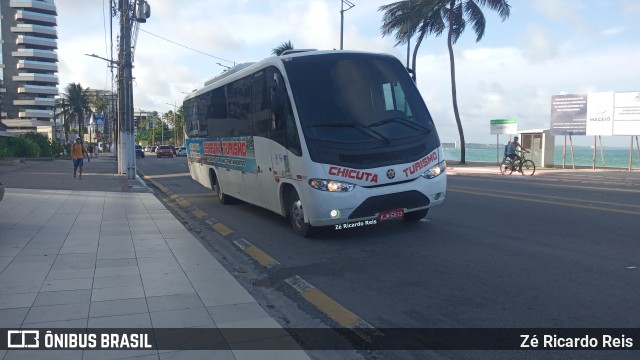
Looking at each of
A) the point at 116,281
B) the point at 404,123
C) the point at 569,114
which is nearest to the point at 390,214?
the point at 404,123

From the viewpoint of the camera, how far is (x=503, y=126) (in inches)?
1416

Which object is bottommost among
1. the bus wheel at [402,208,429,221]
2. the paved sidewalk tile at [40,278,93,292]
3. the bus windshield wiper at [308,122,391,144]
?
the paved sidewalk tile at [40,278,93,292]

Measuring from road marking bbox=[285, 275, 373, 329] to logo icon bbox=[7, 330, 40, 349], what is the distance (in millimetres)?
2483

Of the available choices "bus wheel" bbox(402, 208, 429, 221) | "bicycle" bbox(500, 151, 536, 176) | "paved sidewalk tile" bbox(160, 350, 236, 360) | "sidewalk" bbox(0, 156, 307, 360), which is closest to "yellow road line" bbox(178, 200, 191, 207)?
"sidewalk" bbox(0, 156, 307, 360)

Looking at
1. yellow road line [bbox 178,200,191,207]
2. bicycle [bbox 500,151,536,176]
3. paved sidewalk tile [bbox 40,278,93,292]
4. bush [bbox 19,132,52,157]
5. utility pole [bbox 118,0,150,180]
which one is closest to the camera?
paved sidewalk tile [bbox 40,278,93,292]

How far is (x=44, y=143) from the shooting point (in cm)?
4788

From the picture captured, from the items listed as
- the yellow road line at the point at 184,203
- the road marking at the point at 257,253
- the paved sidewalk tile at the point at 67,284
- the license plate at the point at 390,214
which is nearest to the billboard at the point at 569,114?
the yellow road line at the point at 184,203

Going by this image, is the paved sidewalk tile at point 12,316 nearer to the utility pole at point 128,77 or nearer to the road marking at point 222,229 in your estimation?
the road marking at point 222,229

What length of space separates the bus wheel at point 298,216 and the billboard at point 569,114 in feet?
90.6

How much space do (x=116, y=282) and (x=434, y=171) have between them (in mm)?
4922

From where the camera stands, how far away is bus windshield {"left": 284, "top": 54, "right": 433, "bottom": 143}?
7.76 metres

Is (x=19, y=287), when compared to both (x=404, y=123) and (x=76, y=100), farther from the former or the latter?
(x=76, y=100)

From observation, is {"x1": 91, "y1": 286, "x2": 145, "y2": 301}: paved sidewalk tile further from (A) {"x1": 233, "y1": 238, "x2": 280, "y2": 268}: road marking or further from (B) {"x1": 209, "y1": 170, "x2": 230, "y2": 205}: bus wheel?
(B) {"x1": 209, "y1": 170, "x2": 230, "y2": 205}: bus wheel

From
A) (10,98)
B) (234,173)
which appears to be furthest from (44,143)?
(10,98)
